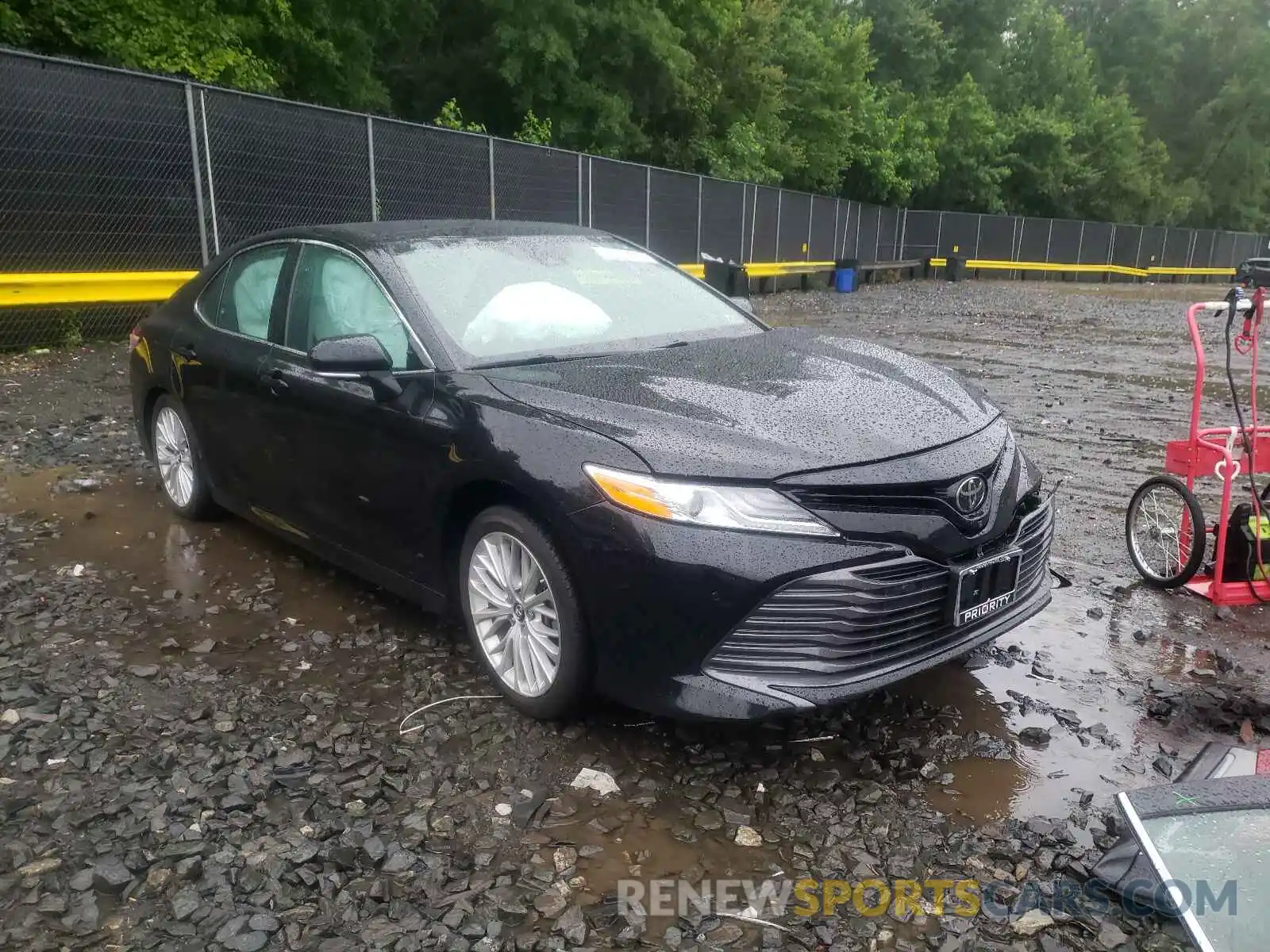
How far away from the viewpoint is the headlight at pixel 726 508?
2906 mm

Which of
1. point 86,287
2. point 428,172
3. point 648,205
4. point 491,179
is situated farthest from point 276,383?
point 648,205

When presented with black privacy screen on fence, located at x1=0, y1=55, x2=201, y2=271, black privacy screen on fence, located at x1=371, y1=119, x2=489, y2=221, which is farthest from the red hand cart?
black privacy screen on fence, located at x1=371, y1=119, x2=489, y2=221

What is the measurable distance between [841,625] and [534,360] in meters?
1.58

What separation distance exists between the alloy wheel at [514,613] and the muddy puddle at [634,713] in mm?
258

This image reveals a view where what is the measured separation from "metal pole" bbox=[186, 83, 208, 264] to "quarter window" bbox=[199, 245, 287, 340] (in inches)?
251

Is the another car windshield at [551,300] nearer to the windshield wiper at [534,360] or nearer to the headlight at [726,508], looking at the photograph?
the windshield wiper at [534,360]

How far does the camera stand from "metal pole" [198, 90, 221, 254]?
35.1ft

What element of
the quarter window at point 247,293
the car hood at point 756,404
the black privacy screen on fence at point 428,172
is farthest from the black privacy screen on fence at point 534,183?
the car hood at point 756,404

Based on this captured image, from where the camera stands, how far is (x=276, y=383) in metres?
4.40

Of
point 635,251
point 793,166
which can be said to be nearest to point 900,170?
point 793,166

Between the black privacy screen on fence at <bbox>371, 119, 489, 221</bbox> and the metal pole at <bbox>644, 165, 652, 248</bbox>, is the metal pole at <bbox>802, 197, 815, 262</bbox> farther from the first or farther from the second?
the black privacy screen on fence at <bbox>371, 119, 489, 221</bbox>

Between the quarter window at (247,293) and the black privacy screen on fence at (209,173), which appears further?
the black privacy screen on fence at (209,173)

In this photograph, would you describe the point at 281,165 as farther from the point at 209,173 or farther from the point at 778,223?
the point at 778,223

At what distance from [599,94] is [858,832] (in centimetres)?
2403
